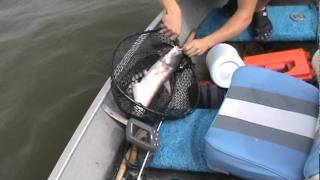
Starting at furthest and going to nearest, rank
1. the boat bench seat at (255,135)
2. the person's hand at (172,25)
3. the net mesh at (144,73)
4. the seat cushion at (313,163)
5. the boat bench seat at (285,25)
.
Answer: the boat bench seat at (285,25)
the person's hand at (172,25)
the net mesh at (144,73)
the boat bench seat at (255,135)
the seat cushion at (313,163)

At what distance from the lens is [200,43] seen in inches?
84.5

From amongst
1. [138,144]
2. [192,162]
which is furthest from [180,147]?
[138,144]

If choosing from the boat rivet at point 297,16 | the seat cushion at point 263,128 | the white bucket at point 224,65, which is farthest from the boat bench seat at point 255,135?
the boat rivet at point 297,16

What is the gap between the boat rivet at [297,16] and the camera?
2580mm

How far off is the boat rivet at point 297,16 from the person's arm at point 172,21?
79 centimetres

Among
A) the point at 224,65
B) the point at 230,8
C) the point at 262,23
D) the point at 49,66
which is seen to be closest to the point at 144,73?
the point at 224,65

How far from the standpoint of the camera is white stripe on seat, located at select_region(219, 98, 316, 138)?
5.43 feet

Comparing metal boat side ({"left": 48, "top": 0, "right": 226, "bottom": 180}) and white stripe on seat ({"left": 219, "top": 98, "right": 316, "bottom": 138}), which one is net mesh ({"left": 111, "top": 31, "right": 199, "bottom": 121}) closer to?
metal boat side ({"left": 48, "top": 0, "right": 226, "bottom": 180})

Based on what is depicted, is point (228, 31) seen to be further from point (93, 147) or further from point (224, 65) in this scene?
→ point (93, 147)

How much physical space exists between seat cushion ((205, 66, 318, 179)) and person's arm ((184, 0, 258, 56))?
13.5 inches

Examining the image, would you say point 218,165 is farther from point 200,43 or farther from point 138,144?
point 200,43

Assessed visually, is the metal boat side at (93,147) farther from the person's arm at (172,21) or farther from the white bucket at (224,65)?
the white bucket at (224,65)

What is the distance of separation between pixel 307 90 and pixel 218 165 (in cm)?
49

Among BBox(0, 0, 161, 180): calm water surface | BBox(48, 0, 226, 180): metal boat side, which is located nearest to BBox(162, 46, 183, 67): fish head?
BBox(48, 0, 226, 180): metal boat side
